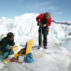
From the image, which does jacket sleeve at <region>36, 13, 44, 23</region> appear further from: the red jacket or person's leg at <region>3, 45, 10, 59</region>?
person's leg at <region>3, 45, 10, 59</region>

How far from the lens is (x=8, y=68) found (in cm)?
441

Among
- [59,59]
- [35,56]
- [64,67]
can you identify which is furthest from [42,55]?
[64,67]

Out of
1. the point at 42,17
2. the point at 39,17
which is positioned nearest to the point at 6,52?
the point at 39,17

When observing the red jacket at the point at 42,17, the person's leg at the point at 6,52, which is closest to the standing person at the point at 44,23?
the red jacket at the point at 42,17

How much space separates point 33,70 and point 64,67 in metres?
1.48

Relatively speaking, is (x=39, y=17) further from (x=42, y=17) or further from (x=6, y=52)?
(x=6, y=52)

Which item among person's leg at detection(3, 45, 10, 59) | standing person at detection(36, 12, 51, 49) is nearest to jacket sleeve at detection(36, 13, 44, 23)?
standing person at detection(36, 12, 51, 49)

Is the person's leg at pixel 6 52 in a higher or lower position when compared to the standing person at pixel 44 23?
lower

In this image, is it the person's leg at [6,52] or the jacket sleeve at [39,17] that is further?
the jacket sleeve at [39,17]

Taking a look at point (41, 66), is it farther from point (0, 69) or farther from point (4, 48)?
point (4, 48)

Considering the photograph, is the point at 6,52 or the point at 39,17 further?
the point at 39,17

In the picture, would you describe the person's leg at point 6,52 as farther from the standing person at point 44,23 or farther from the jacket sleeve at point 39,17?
the jacket sleeve at point 39,17

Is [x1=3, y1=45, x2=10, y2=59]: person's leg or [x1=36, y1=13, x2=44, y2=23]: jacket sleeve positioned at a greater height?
[x1=36, y1=13, x2=44, y2=23]: jacket sleeve

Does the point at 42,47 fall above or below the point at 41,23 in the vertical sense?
below
